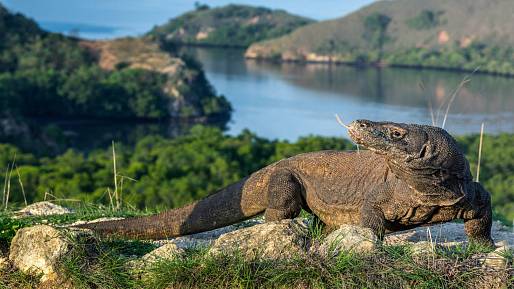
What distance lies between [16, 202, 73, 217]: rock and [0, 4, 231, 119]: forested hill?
72.8 m

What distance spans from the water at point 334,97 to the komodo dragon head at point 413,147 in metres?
44.4

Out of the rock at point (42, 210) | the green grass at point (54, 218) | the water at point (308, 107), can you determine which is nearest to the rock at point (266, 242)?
the green grass at point (54, 218)

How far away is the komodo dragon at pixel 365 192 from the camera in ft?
17.3

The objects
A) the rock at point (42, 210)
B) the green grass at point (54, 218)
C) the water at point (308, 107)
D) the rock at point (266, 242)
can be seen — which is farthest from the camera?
the water at point (308, 107)

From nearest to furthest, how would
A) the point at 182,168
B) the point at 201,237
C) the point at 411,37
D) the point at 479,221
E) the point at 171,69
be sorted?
the point at 479,221 → the point at 201,237 → the point at 182,168 → the point at 171,69 → the point at 411,37

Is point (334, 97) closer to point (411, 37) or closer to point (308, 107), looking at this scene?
point (308, 107)

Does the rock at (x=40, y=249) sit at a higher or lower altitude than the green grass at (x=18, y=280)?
higher

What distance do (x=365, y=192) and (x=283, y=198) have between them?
0.65 meters

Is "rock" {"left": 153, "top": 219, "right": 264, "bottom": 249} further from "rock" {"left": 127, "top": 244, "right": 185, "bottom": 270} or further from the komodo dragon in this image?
"rock" {"left": 127, "top": 244, "right": 185, "bottom": 270}

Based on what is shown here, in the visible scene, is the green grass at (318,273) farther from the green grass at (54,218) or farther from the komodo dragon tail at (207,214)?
the komodo dragon tail at (207,214)

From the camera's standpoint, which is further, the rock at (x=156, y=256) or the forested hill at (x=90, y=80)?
the forested hill at (x=90, y=80)

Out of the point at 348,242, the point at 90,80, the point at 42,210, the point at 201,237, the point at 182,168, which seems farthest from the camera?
the point at 90,80

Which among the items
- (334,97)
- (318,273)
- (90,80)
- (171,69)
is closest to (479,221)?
(318,273)

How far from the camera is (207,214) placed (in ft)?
Answer: 21.7
